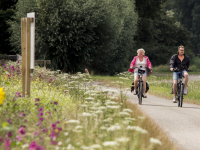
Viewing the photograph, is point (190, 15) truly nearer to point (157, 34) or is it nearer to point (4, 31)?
point (157, 34)

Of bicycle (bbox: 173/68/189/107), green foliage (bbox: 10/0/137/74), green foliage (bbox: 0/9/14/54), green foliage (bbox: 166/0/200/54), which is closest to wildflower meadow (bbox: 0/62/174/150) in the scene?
bicycle (bbox: 173/68/189/107)

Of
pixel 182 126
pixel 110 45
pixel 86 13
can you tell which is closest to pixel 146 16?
pixel 110 45

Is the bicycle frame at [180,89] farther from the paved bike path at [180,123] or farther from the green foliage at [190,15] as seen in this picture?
the green foliage at [190,15]

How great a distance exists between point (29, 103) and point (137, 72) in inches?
222

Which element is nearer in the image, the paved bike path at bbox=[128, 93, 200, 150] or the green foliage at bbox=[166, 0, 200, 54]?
the paved bike path at bbox=[128, 93, 200, 150]

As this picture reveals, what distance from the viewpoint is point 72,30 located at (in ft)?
87.1

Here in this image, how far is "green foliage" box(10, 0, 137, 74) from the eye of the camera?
2617cm

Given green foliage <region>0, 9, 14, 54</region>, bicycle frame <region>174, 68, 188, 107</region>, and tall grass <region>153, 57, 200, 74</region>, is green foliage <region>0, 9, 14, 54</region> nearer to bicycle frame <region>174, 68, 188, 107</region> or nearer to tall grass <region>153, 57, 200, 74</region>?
tall grass <region>153, 57, 200, 74</region>

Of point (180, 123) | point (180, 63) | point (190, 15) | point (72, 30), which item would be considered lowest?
point (180, 123)

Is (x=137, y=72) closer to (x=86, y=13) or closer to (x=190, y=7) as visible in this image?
(x=86, y=13)

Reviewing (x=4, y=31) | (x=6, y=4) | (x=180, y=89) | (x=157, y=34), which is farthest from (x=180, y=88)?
(x=157, y=34)

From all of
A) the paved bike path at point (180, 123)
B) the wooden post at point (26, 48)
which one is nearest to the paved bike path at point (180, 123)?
the paved bike path at point (180, 123)

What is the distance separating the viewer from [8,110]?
610 cm

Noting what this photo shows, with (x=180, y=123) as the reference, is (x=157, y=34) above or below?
above
